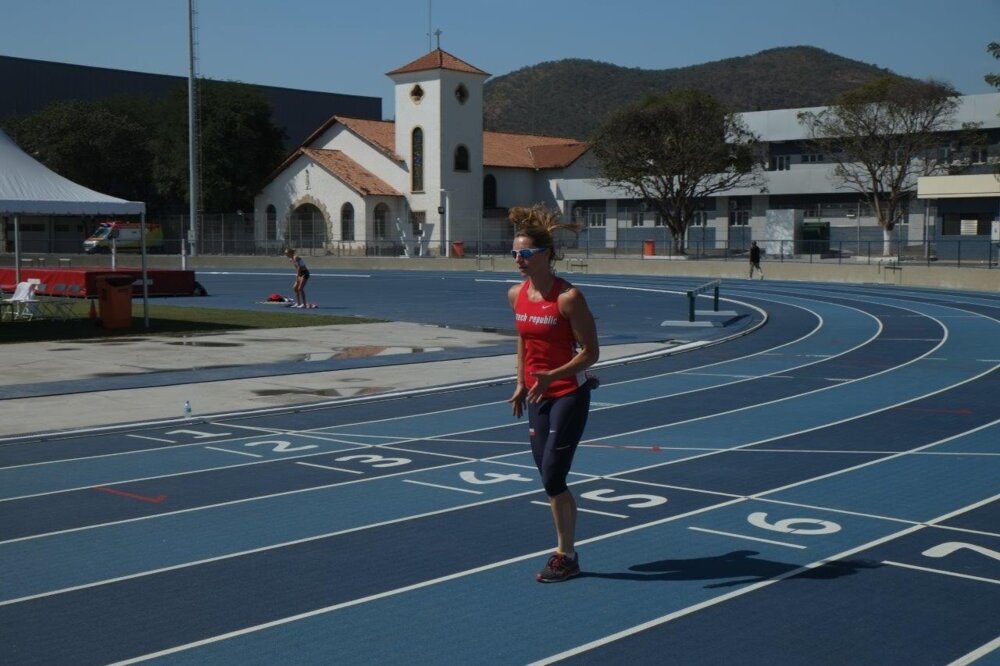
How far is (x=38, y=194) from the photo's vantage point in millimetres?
24625

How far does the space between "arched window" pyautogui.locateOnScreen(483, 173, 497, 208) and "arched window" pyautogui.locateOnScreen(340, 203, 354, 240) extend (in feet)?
39.7

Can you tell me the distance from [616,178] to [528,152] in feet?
77.1

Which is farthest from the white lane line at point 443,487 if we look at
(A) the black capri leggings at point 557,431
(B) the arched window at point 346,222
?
(B) the arched window at point 346,222

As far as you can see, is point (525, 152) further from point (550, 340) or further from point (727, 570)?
point (550, 340)

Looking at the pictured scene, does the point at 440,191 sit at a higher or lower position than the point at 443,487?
higher

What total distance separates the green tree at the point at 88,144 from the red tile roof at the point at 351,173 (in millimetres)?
13303

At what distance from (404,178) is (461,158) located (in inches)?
168

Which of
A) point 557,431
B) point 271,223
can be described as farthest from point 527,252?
point 271,223

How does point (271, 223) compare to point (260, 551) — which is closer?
point (260, 551)

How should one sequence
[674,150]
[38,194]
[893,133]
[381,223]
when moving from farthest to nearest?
[381,223]
[674,150]
[893,133]
[38,194]

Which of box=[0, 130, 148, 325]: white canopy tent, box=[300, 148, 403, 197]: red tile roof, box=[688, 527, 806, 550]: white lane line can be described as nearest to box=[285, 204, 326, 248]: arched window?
box=[300, 148, 403, 197]: red tile roof

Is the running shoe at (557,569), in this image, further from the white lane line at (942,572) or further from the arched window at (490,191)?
the arched window at (490,191)

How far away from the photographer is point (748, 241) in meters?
74.5

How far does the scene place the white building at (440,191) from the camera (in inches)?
3051
